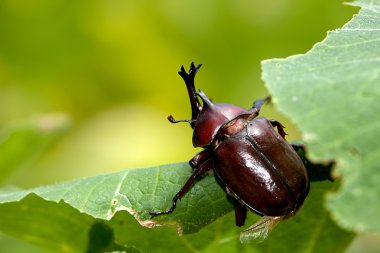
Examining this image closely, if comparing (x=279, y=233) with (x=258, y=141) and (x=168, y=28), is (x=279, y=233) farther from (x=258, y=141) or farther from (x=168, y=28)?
(x=168, y=28)

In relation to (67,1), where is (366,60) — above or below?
above

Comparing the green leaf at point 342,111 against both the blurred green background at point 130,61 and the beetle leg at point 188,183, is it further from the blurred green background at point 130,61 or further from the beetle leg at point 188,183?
the blurred green background at point 130,61

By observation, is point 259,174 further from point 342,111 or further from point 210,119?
point 342,111

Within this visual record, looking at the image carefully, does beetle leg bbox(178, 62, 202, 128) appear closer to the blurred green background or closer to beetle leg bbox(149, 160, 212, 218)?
beetle leg bbox(149, 160, 212, 218)

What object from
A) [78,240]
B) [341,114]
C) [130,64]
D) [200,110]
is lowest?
[130,64]

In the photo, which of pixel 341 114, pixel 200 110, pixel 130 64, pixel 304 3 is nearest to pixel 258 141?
pixel 200 110

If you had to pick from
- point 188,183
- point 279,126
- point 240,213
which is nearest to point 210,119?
point 279,126
